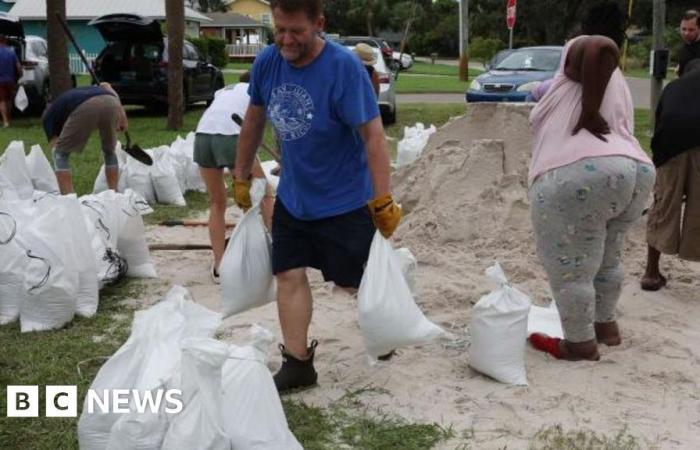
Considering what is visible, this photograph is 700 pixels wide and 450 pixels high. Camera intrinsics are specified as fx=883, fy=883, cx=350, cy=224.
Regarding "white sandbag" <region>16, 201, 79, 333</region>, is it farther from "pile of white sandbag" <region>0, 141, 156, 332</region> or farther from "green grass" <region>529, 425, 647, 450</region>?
"green grass" <region>529, 425, 647, 450</region>

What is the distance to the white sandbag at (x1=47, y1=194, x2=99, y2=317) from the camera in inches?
180

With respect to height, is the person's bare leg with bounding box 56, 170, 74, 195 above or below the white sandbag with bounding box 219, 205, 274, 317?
below

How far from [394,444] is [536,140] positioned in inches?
58.2

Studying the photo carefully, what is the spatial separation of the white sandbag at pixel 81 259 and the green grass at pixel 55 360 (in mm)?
75

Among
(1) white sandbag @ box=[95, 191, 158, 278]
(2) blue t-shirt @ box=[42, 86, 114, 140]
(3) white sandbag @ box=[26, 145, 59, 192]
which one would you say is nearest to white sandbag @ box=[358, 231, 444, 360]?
(1) white sandbag @ box=[95, 191, 158, 278]

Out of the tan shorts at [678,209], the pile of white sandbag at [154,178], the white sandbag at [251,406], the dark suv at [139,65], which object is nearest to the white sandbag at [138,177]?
the pile of white sandbag at [154,178]

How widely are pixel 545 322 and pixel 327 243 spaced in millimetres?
1538

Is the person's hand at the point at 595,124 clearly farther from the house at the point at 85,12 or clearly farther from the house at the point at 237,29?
the house at the point at 237,29

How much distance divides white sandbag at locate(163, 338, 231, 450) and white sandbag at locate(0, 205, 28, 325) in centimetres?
216

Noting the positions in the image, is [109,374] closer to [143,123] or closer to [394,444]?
[394,444]

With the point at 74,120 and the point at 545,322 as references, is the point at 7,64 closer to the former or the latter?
the point at 74,120

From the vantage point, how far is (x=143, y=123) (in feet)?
50.8

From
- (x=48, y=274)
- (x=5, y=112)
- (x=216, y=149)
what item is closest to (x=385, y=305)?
(x=48, y=274)

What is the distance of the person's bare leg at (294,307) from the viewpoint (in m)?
3.59
